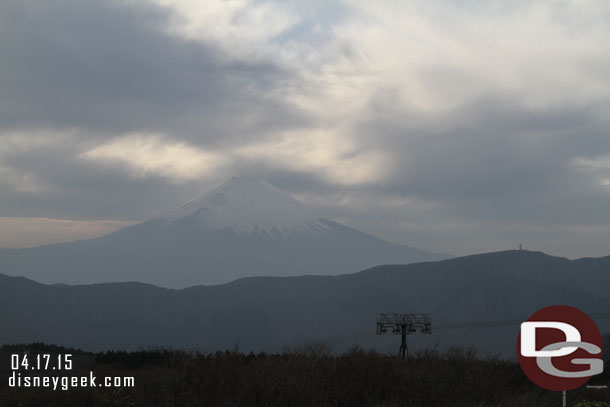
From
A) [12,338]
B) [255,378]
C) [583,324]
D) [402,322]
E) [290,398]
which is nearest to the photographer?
[583,324]

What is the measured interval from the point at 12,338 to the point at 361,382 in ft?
643

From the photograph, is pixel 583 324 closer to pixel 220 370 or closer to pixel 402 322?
pixel 220 370

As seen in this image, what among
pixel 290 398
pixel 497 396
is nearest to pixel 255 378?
pixel 290 398

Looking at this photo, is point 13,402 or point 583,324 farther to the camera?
point 13,402

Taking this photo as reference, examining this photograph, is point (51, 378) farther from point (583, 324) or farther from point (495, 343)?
point (495, 343)

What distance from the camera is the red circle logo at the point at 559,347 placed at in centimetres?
1041

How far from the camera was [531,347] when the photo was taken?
428 inches

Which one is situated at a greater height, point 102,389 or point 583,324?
point 583,324

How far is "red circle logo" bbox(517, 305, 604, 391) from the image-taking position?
410 inches

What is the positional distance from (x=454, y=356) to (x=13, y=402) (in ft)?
41.5

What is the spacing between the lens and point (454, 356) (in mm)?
20641

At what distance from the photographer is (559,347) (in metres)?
10.7

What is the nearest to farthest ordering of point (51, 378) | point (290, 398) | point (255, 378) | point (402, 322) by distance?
point (290, 398), point (255, 378), point (51, 378), point (402, 322)

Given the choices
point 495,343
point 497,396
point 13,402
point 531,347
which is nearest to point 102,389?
point 13,402
